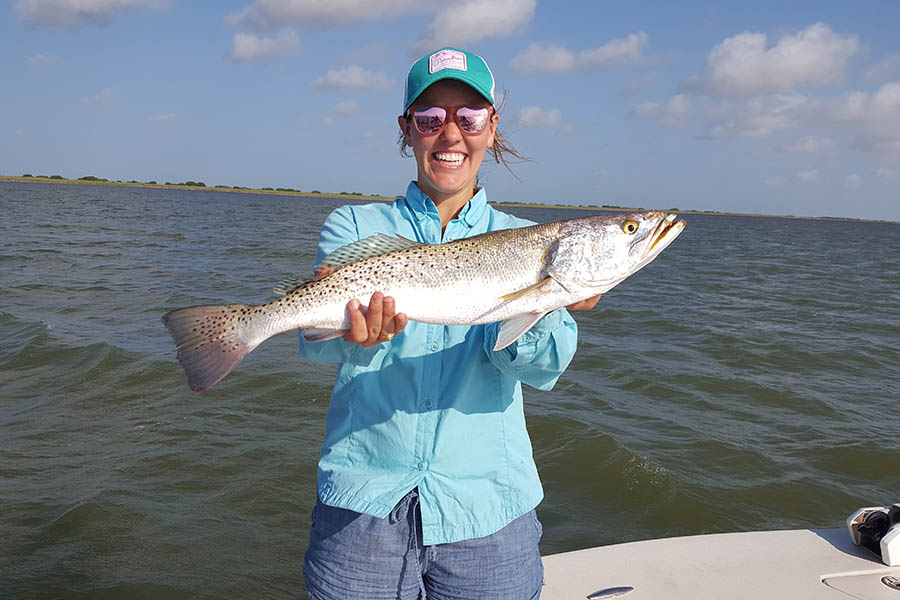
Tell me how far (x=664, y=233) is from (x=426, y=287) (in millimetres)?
1366

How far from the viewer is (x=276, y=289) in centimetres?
350

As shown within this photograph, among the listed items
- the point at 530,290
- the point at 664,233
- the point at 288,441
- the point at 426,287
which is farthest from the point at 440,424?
the point at 288,441

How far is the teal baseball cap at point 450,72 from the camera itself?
3.26 metres

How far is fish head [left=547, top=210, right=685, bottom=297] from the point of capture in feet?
11.2

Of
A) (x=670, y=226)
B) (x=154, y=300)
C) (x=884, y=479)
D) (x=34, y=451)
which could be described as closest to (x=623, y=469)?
(x=884, y=479)

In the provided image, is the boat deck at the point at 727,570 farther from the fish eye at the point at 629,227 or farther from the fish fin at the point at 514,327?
the fish eye at the point at 629,227

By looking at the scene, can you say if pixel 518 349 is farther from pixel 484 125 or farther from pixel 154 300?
pixel 154 300

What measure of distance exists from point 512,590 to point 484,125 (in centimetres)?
224

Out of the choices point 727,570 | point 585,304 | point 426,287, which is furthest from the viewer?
point 727,570

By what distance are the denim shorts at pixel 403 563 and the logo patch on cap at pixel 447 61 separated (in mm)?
2040

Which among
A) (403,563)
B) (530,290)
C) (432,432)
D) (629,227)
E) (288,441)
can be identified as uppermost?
(629,227)

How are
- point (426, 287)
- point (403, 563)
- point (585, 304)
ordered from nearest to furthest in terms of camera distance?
point (403, 563) < point (426, 287) < point (585, 304)

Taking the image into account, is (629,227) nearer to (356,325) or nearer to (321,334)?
(356,325)

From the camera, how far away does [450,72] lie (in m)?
3.25
